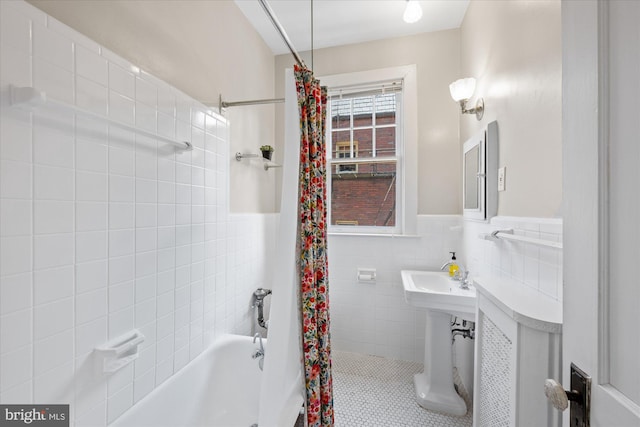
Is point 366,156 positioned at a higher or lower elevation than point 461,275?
higher

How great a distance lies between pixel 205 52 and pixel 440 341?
2471 mm

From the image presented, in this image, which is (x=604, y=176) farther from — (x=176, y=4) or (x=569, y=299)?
(x=176, y=4)

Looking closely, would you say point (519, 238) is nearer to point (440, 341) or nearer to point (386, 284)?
point (440, 341)

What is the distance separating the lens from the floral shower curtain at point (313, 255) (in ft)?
4.02

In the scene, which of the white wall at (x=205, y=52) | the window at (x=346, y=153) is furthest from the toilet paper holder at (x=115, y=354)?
the window at (x=346, y=153)

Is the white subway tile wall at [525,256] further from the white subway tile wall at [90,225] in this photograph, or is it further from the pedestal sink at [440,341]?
the white subway tile wall at [90,225]

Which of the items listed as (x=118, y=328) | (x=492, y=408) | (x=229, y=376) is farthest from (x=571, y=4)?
(x=229, y=376)

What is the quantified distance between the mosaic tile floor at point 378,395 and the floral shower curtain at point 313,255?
1.46 ft

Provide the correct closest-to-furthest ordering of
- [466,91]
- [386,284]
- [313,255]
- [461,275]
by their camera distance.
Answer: [313,255] → [466,91] → [461,275] → [386,284]

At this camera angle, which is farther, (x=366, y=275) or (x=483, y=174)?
(x=366, y=275)

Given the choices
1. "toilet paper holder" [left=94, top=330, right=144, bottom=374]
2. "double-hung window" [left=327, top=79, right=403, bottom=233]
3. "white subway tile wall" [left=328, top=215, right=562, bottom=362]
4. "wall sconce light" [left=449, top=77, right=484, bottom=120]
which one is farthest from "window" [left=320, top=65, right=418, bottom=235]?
"toilet paper holder" [left=94, top=330, right=144, bottom=374]

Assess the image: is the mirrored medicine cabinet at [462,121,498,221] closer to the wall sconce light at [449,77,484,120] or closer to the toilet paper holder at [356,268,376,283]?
the wall sconce light at [449,77,484,120]

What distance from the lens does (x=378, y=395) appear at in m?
A: 1.87

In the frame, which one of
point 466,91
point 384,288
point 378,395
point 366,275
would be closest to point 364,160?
point 466,91
